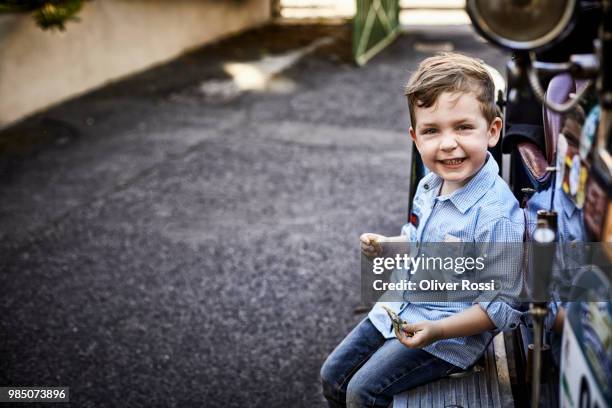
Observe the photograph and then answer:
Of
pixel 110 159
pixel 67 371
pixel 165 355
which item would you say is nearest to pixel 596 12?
pixel 165 355

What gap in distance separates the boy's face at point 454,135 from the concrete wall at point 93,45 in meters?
5.43

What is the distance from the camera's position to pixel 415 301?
6.73 feet

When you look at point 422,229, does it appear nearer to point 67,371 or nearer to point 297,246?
point 67,371

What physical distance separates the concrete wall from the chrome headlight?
5.84 m

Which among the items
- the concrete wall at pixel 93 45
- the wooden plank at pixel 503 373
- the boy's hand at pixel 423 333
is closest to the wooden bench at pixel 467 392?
the wooden plank at pixel 503 373

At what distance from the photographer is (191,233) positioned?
172 inches

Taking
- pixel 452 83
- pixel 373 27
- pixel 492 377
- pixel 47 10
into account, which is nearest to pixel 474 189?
pixel 452 83

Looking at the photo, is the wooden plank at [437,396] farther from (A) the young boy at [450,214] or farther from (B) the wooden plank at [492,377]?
(B) the wooden plank at [492,377]

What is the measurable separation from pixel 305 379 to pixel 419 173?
106 centimetres

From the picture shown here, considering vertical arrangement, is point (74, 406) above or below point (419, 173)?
below

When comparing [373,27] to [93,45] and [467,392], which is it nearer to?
[93,45]

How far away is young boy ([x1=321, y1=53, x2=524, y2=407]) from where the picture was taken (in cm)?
187

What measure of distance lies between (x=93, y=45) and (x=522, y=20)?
265 inches

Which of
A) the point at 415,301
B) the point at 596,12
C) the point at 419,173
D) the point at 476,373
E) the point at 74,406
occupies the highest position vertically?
the point at 596,12
